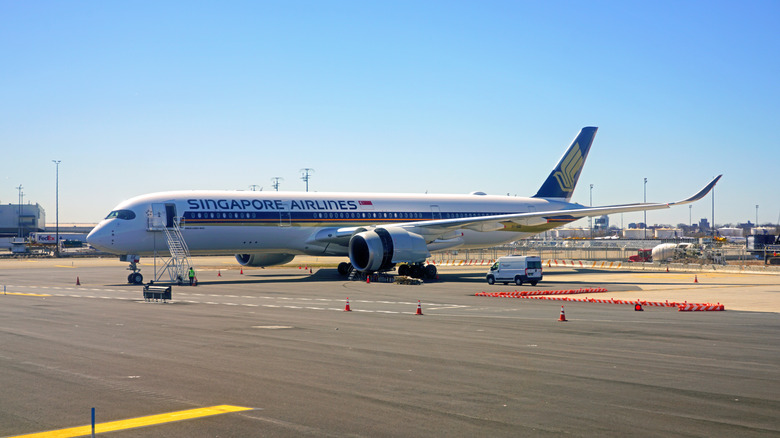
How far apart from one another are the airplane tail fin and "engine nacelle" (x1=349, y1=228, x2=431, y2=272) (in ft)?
55.3

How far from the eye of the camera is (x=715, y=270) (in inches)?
2319

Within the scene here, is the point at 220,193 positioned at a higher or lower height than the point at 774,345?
higher

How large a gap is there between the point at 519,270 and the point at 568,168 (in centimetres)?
1846

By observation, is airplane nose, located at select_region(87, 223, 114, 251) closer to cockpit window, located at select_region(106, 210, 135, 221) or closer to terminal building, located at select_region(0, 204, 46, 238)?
cockpit window, located at select_region(106, 210, 135, 221)

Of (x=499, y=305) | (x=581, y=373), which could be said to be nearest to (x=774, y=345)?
(x=581, y=373)

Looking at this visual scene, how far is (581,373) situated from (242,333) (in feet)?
31.7

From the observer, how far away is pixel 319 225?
46625mm

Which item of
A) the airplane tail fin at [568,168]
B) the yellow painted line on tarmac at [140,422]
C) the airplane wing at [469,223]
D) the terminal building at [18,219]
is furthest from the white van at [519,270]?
the terminal building at [18,219]

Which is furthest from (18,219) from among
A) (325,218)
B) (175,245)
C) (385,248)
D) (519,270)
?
(519,270)

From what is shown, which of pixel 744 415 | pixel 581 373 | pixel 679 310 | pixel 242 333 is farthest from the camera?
pixel 679 310

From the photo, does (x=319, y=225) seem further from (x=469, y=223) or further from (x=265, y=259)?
(x=469, y=223)

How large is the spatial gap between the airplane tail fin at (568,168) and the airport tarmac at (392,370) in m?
29.4

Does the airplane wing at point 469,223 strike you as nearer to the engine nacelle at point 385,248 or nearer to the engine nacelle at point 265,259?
the engine nacelle at point 385,248

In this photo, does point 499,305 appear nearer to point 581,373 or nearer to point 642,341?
point 642,341
